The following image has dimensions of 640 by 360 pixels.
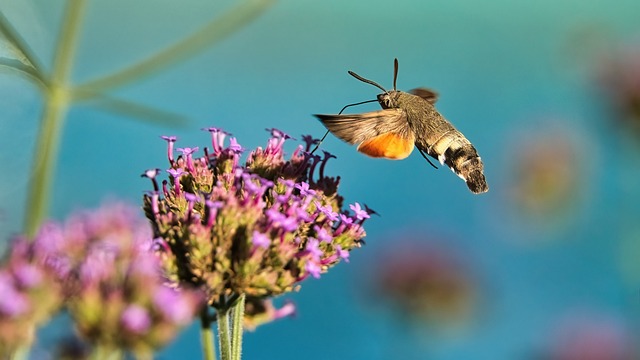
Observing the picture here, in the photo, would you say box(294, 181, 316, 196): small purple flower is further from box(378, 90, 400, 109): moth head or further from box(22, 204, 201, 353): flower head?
box(378, 90, 400, 109): moth head

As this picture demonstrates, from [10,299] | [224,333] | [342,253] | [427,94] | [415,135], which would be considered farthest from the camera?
[427,94]

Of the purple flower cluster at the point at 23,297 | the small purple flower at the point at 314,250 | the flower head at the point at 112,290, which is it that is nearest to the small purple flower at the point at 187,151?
the small purple flower at the point at 314,250

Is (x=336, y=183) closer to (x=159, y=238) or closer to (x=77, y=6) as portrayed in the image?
(x=159, y=238)

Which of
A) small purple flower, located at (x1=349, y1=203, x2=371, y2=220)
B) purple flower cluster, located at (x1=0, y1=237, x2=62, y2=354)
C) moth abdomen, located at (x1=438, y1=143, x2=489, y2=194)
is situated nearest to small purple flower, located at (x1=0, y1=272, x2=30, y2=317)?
purple flower cluster, located at (x1=0, y1=237, x2=62, y2=354)

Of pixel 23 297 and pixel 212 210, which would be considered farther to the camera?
pixel 212 210

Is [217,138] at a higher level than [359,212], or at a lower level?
higher

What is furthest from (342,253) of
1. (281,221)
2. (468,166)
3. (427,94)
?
(427,94)

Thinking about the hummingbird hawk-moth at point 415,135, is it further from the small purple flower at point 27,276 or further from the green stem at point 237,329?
the small purple flower at point 27,276

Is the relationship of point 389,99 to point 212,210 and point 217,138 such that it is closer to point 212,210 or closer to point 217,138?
point 217,138
